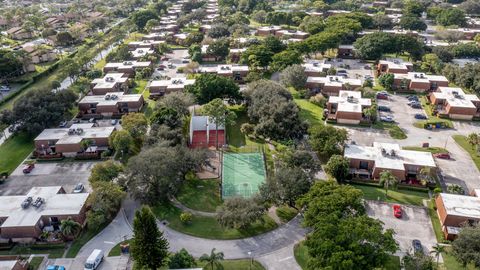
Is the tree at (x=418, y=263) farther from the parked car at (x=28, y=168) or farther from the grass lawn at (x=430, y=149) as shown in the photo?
the parked car at (x=28, y=168)

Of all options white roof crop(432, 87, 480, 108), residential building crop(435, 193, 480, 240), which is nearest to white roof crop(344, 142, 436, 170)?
residential building crop(435, 193, 480, 240)

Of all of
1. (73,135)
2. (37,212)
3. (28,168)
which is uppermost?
(73,135)

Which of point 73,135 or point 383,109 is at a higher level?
point 383,109

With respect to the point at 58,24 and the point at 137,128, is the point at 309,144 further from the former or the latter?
the point at 58,24

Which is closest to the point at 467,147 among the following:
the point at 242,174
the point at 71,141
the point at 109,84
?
the point at 242,174

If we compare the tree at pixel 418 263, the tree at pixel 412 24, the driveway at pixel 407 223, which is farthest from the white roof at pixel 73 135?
the tree at pixel 412 24

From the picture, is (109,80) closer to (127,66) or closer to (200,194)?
(127,66)

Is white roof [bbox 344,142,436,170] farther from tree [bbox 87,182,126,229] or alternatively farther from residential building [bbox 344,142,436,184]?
tree [bbox 87,182,126,229]
